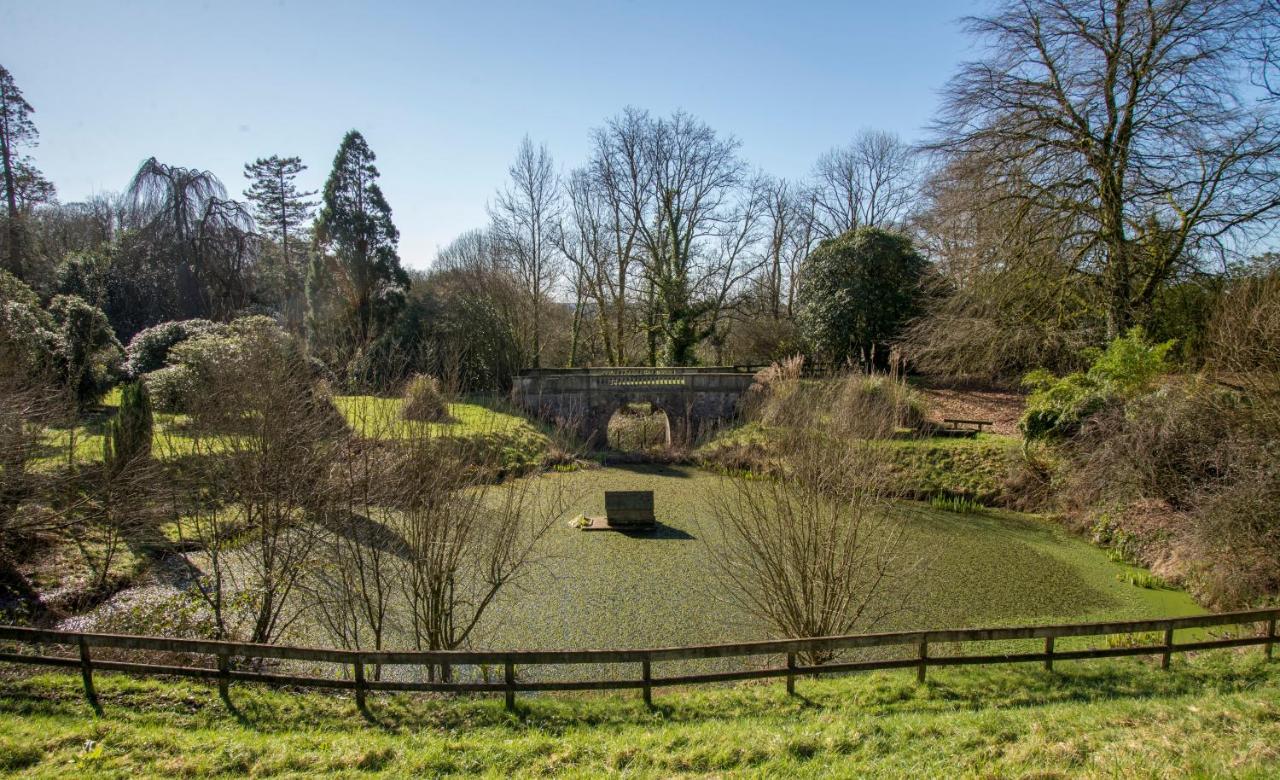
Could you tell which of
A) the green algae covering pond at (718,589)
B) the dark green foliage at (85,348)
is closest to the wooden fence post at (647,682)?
the green algae covering pond at (718,589)

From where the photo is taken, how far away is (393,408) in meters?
7.78

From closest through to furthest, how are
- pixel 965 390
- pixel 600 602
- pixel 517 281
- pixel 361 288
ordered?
pixel 600 602 < pixel 965 390 < pixel 361 288 < pixel 517 281

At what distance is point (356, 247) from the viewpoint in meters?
25.6

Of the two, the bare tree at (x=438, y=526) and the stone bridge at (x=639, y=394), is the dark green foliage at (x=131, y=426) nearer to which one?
the bare tree at (x=438, y=526)

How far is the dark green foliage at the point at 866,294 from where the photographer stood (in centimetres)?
Result: 2359

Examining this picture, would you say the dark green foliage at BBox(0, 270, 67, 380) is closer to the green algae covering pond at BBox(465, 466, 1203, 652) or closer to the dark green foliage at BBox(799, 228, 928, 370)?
the green algae covering pond at BBox(465, 466, 1203, 652)

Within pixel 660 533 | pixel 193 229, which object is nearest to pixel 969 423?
pixel 660 533

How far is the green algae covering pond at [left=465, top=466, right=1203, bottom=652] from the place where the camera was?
8.85 metres

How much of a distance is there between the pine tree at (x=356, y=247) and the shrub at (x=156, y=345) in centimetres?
641

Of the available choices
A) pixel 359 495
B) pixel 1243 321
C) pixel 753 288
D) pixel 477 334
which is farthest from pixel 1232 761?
pixel 753 288

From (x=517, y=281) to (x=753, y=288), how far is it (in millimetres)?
11783

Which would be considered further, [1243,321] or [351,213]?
[351,213]

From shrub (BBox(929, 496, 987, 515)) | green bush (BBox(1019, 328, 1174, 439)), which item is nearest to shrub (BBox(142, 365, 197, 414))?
shrub (BBox(929, 496, 987, 515))

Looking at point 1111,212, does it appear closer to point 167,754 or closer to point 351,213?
point 167,754
